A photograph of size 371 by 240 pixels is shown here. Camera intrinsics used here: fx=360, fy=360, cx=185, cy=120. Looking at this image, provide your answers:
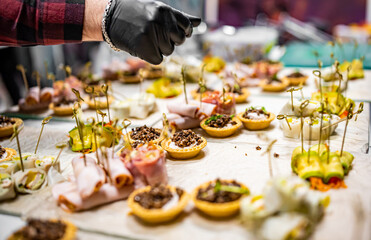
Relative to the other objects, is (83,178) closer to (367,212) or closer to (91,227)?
(91,227)

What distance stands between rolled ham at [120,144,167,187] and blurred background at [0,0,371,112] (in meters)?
1.87

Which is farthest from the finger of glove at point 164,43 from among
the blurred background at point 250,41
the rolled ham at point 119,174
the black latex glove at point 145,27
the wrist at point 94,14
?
the blurred background at point 250,41

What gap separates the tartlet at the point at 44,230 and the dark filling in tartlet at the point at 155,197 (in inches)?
9.8

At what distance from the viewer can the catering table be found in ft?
4.04

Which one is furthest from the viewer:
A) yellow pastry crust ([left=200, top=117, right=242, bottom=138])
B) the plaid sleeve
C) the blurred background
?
the blurred background

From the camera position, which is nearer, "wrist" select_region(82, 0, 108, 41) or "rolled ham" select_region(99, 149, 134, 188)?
"rolled ham" select_region(99, 149, 134, 188)

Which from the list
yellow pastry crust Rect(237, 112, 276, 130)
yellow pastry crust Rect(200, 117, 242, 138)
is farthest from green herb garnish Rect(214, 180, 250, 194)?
yellow pastry crust Rect(237, 112, 276, 130)

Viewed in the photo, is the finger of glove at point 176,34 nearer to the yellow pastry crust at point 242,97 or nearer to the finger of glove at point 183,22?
the finger of glove at point 183,22

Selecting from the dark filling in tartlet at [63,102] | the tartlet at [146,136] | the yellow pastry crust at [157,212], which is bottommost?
the yellow pastry crust at [157,212]

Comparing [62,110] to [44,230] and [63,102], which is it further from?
[44,230]

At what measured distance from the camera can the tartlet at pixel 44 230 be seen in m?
1.13

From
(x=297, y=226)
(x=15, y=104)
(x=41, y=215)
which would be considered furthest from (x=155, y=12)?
(x=15, y=104)

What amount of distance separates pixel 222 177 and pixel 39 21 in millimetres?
1266

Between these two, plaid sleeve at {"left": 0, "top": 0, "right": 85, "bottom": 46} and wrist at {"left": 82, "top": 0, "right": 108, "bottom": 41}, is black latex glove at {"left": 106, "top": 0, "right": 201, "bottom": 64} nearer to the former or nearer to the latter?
wrist at {"left": 82, "top": 0, "right": 108, "bottom": 41}
